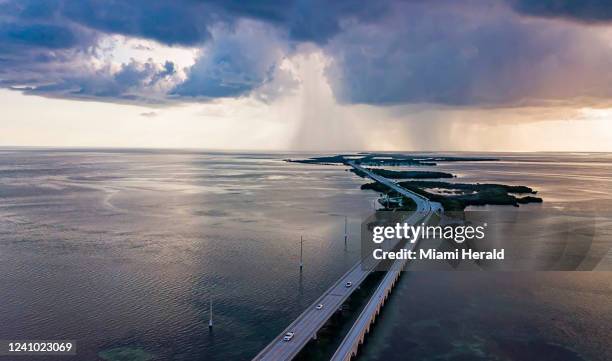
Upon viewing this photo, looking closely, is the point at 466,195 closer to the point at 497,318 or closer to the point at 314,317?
the point at 497,318

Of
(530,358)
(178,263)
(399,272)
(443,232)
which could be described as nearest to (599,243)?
(443,232)

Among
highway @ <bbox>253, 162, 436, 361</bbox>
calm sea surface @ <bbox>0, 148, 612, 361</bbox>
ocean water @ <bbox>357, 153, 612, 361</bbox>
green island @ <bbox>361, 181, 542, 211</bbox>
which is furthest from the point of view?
green island @ <bbox>361, 181, 542, 211</bbox>

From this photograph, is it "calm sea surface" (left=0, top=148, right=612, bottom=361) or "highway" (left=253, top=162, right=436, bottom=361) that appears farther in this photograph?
"calm sea surface" (left=0, top=148, right=612, bottom=361)

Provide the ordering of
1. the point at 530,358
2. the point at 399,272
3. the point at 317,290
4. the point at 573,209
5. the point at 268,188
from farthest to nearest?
the point at 268,188, the point at 573,209, the point at 399,272, the point at 317,290, the point at 530,358

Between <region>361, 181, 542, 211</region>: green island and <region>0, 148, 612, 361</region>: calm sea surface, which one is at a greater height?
<region>361, 181, 542, 211</region>: green island

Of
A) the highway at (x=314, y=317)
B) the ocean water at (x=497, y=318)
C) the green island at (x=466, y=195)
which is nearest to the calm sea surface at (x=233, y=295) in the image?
the ocean water at (x=497, y=318)

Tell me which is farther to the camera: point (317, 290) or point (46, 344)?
point (317, 290)

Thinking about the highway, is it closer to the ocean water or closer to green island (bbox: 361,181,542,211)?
the ocean water

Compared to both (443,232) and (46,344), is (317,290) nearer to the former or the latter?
(46,344)

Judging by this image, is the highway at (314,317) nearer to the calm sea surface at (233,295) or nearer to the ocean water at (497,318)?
the calm sea surface at (233,295)

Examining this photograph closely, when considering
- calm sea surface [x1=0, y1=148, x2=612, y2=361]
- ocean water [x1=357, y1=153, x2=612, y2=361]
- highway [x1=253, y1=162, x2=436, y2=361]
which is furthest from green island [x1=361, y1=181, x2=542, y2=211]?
highway [x1=253, y1=162, x2=436, y2=361]

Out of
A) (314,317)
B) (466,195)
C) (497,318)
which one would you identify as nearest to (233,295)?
(314,317)
